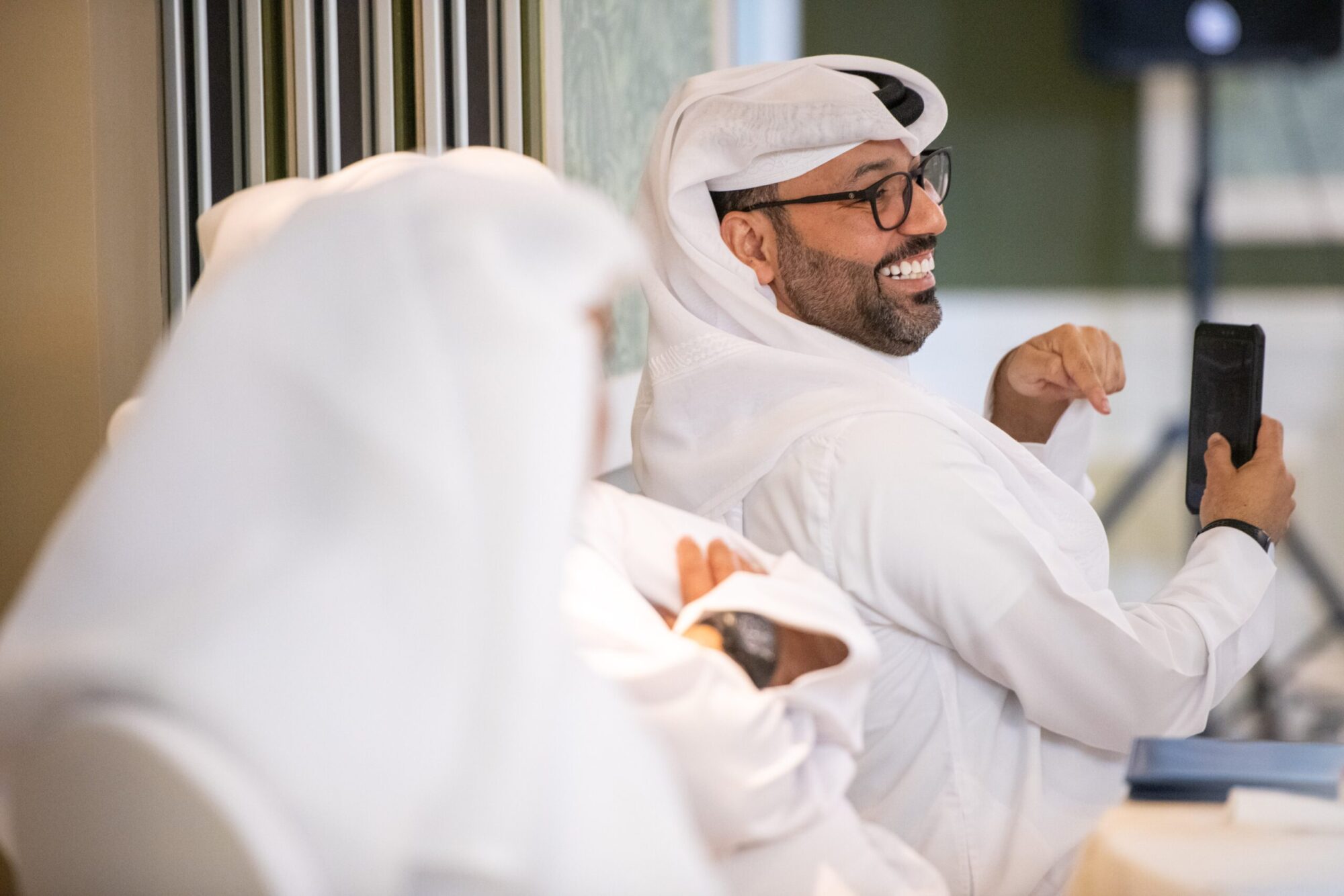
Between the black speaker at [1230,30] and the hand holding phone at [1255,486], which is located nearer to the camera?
the hand holding phone at [1255,486]

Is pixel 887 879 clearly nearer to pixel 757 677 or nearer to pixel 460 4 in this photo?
pixel 757 677

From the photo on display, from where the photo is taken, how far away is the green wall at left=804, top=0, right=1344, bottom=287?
5.12m

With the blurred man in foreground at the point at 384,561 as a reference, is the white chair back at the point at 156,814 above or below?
below

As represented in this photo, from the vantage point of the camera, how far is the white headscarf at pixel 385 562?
2.63 feet

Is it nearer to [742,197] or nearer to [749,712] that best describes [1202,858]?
[749,712]

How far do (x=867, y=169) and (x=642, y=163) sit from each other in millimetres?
1156

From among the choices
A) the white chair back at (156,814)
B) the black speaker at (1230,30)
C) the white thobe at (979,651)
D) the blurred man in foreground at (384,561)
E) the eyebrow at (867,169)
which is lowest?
the white thobe at (979,651)

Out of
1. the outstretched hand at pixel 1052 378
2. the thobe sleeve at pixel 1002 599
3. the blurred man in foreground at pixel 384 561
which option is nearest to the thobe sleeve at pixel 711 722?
the blurred man in foreground at pixel 384 561

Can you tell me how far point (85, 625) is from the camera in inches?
33.6

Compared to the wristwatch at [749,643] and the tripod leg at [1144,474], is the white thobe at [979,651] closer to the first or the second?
the wristwatch at [749,643]

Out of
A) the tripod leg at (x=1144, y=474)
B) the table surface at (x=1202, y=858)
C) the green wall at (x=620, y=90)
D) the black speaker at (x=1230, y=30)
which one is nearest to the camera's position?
the table surface at (x=1202, y=858)

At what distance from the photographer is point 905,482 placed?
1559 mm

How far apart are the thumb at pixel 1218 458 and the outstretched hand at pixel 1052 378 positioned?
0.48ft

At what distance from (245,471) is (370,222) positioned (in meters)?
0.18
